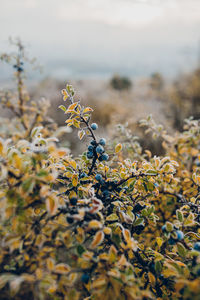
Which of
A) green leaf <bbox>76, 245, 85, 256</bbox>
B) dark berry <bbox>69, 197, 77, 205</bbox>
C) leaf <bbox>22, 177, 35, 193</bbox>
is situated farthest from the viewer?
dark berry <bbox>69, 197, 77, 205</bbox>

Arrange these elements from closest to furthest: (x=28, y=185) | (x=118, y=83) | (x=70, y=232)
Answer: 1. (x=28, y=185)
2. (x=70, y=232)
3. (x=118, y=83)

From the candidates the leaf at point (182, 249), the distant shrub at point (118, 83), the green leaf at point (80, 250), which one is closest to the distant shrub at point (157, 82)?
the distant shrub at point (118, 83)

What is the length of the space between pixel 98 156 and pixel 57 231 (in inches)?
18.2

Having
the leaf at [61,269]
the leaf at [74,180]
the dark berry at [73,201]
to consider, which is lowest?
the leaf at [61,269]

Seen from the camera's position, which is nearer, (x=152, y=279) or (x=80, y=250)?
(x=80, y=250)

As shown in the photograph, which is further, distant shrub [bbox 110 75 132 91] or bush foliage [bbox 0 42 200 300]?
distant shrub [bbox 110 75 132 91]

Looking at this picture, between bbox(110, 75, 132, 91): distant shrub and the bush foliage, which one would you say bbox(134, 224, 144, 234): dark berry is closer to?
the bush foliage

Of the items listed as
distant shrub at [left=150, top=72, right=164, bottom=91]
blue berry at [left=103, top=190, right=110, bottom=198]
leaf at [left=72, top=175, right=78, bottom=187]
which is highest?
distant shrub at [left=150, top=72, right=164, bottom=91]

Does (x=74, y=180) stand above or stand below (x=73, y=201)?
above

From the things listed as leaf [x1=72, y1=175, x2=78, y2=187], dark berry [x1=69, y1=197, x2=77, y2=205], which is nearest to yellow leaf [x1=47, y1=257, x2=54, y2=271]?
dark berry [x1=69, y1=197, x2=77, y2=205]

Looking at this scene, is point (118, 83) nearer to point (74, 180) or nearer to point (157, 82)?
point (157, 82)

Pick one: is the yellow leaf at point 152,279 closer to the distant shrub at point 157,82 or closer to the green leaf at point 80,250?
the green leaf at point 80,250

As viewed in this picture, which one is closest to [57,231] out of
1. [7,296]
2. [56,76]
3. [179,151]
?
[7,296]

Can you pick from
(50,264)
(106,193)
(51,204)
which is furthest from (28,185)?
(106,193)
